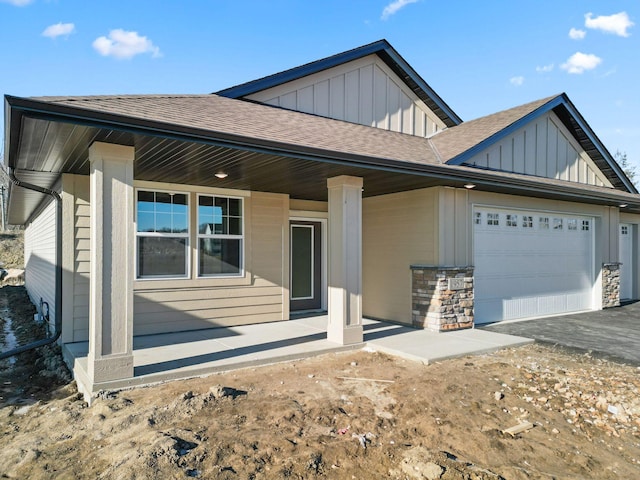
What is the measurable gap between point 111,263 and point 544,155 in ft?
30.3

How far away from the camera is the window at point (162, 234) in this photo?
22.9 ft

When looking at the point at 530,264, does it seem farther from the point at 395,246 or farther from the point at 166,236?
the point at 166,236

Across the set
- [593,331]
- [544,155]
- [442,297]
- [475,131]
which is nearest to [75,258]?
[442,297]

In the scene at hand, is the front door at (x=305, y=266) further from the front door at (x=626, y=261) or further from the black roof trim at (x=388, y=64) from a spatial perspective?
the front door at (x=626, y=261)

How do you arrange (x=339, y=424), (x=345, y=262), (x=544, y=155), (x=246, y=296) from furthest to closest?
(x=544, y=155)
(x=246, y=296)
(x=345, y=262)
(x=339, y=424)

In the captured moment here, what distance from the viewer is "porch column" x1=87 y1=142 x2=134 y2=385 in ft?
14.4

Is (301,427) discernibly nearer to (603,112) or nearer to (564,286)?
(564,286)

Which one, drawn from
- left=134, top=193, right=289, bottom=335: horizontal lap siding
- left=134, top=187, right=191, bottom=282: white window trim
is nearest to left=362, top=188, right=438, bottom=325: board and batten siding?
left=134, top=193, right=289, bottom=335: horizontal lap siding

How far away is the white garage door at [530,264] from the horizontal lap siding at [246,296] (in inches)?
157

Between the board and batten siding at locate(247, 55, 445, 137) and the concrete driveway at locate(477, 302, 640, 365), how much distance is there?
15.8ft

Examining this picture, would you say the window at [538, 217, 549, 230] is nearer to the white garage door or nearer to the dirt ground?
the white garage door

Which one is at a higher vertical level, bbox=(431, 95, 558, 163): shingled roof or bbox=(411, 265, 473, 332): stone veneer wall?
bbox=(431, 95, 558, 163): shingled roof

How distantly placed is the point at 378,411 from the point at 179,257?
4.67 metres

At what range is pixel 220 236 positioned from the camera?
770 centimetres
